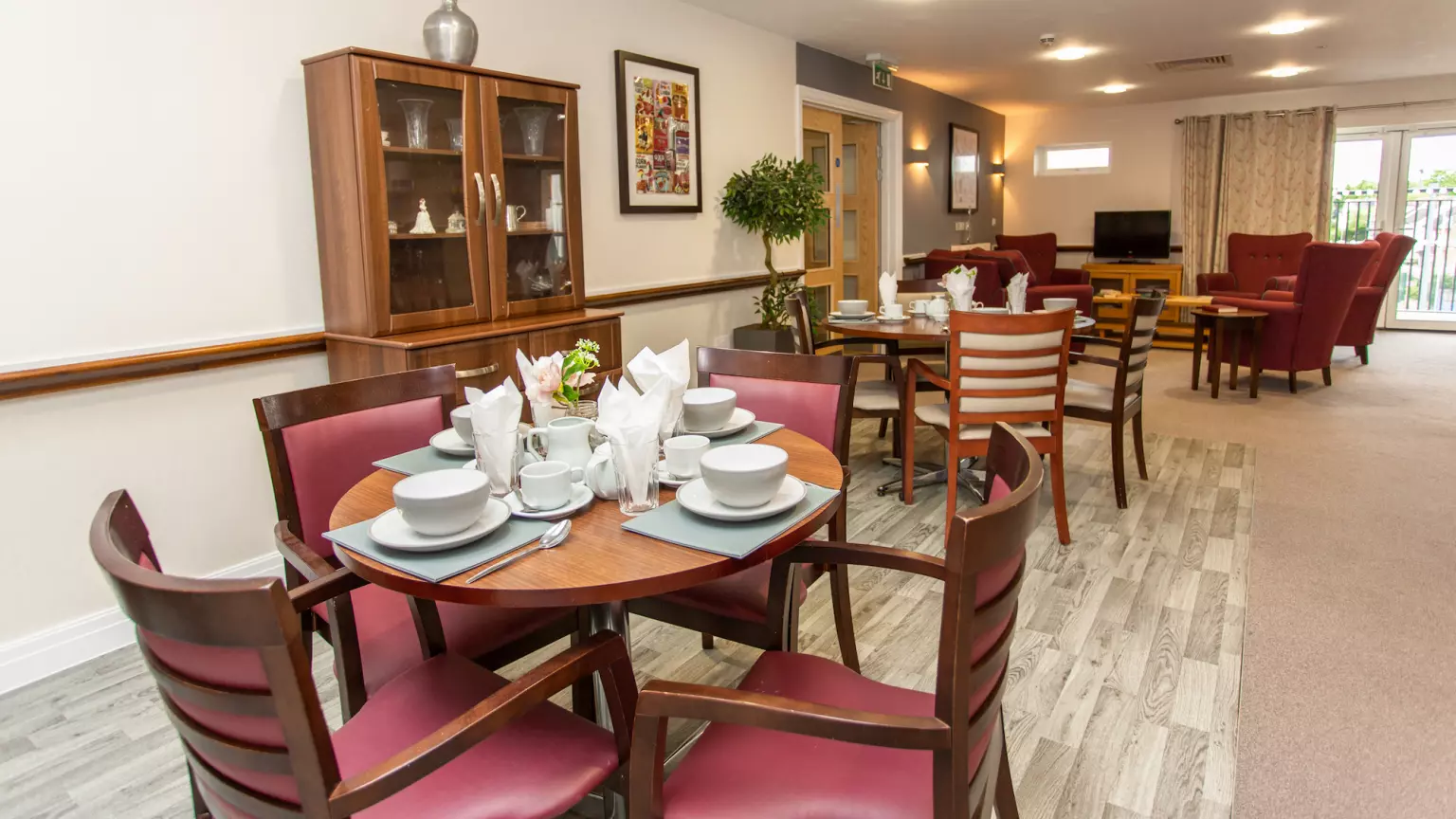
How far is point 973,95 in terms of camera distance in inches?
328

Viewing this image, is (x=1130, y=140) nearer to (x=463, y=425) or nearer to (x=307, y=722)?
(x=463, y=425)

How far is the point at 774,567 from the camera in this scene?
1.65 metres

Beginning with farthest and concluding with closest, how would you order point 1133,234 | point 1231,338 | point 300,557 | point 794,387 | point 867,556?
point 1133,234, point 1231,338, point 794,387, point 300,557, point 867,556

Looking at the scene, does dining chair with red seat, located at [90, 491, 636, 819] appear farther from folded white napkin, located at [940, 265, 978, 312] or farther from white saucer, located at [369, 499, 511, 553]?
folded white napkin, located at [940, 265, 978, 312]

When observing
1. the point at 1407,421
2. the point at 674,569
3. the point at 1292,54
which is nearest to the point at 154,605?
the point at 674,569

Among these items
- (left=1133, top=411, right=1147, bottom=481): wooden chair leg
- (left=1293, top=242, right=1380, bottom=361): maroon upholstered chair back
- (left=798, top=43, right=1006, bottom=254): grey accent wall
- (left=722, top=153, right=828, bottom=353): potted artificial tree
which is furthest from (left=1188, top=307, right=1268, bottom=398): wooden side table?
(left=722, top=153, right=828, bottom=353): potted artificial tree

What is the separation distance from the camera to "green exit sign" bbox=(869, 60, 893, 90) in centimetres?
635

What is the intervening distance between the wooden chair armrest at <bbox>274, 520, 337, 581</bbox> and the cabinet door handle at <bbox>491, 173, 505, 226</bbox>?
62.8 inches

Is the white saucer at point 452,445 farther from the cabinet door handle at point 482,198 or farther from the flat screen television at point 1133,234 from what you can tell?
the flat screen television at point 1133,234

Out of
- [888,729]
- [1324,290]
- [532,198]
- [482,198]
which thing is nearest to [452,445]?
[888,729]

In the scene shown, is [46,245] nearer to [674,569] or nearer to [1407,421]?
[674,569]

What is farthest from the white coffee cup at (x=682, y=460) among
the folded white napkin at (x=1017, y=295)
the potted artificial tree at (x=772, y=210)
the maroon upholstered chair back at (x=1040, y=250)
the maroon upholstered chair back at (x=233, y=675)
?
the maroon upholstered chair back at (x=1040, y=250)

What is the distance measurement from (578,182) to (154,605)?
107 inches

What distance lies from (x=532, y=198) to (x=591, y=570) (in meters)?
2.34
